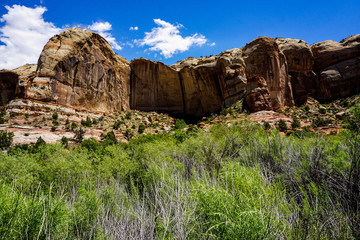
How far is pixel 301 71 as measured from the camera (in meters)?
38.5

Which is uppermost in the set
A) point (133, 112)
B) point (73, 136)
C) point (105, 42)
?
point (105, 42)

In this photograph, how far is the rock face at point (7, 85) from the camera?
40375mm

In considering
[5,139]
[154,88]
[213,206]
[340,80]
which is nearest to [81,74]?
[154,88]

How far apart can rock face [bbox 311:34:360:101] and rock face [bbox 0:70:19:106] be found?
219 feet

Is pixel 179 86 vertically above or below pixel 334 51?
below

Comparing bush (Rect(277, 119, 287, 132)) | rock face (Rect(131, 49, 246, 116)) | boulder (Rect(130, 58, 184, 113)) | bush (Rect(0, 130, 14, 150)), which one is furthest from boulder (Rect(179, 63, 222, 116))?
bush (Rect(0, 130, 14, 150))

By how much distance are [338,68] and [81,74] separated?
4894cm

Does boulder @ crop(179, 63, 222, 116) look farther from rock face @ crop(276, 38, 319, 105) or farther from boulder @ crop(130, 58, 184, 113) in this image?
rock face @ crop(276, 38, 319, 105)

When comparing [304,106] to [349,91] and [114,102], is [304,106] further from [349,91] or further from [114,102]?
[114,102]

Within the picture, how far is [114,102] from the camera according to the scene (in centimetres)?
3584

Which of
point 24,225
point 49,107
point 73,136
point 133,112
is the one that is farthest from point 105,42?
point 24,225

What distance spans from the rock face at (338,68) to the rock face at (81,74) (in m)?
41.5

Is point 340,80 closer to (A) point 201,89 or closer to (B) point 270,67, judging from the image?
(B) point 270,67

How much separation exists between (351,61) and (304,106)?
13.2m
